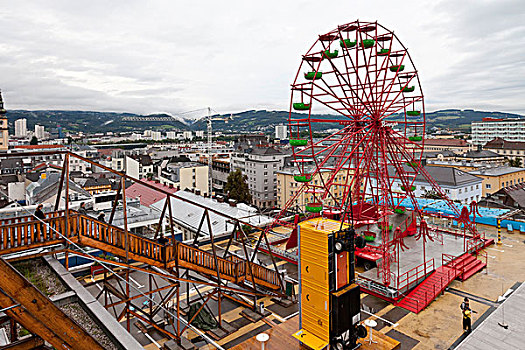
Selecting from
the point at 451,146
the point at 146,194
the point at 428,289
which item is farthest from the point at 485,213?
the point at 451,146

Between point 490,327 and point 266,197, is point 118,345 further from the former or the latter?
point 266,197

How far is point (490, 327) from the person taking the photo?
12695 millimetres

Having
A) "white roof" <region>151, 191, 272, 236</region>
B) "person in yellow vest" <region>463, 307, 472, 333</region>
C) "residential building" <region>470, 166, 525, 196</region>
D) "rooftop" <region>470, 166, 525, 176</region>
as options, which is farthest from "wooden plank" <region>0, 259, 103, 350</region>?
"rooftop" <region>470, 166, 525, 176</region>

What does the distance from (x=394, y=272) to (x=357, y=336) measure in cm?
754

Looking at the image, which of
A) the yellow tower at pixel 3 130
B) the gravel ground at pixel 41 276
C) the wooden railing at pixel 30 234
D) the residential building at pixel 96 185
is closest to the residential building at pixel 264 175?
the residential building at pixel 96 185

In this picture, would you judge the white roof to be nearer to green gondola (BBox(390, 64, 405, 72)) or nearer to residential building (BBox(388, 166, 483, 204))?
green gondola (BBox(390, 64, 405, 72))

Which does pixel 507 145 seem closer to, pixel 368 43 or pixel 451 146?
pixel 451 146

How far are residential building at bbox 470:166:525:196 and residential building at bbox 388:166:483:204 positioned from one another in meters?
2.85

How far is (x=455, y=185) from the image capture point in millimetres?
43938

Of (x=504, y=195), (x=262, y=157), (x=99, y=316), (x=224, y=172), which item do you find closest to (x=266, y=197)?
(x=262, y=157)

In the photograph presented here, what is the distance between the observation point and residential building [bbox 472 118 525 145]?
4774 inches

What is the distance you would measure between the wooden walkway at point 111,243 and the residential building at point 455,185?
1371 inches

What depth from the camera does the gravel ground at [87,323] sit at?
5.68 metres

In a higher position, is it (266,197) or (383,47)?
(383,47)
